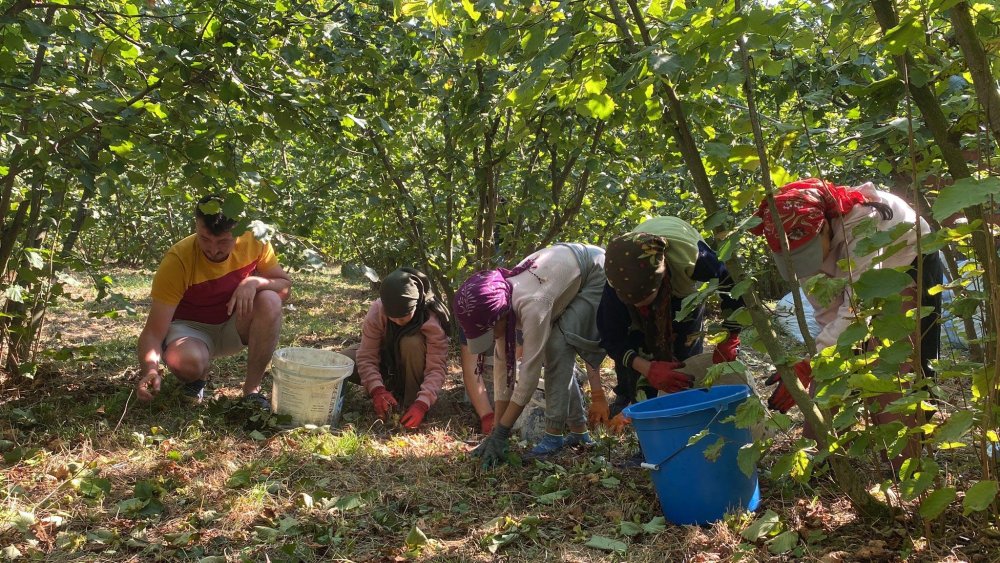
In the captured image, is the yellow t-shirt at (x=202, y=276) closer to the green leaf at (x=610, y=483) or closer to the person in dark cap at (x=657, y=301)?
the person in dark cap at (x=657, y=301)

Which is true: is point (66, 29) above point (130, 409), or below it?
above

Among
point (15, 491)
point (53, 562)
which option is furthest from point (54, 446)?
point (53, 562)

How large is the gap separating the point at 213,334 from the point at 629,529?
→ 9.15ft

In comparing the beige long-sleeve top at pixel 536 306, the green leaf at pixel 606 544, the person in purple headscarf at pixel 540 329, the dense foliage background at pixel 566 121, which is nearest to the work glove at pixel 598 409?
the person in purple headscarf at pixel 540 329

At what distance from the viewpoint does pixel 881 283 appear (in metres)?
1.65

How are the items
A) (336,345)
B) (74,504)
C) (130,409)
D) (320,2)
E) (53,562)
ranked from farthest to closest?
(336,345) → (320,2) → (130,409) → (74,504) → (53,562)

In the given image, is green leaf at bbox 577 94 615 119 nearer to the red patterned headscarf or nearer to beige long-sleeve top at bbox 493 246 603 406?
the red patterned headscarf

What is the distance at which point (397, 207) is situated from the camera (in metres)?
4.54

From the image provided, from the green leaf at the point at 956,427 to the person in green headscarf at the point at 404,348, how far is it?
2.72 m

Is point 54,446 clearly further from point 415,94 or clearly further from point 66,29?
point 415,94

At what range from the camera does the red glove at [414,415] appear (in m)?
3.86

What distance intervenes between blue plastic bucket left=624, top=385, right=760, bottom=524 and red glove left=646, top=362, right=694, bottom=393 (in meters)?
0.58

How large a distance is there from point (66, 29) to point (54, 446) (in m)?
1.75

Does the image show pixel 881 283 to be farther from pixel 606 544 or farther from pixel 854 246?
pixel 606 544
